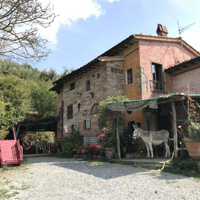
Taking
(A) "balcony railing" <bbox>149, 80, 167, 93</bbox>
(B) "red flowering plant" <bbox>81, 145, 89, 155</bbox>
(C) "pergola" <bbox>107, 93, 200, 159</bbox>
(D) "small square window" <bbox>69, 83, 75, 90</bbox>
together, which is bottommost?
(B) "red flowering plant" <bbox>81, 145, 89, 155</bbox>

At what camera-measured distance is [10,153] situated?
28.5ft

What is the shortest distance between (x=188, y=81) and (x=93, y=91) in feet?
20.0

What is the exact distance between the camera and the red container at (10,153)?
27.6ft

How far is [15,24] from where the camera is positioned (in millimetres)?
5500

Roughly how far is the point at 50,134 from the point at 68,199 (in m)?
→ 13.9

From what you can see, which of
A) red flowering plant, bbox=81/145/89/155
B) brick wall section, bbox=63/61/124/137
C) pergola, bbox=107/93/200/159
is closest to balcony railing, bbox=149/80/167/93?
brick wall section, bbox=63/61/124/137

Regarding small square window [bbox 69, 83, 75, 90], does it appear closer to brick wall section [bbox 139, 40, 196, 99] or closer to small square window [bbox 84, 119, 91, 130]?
small square window [bbox 84, 119, 91, 130]

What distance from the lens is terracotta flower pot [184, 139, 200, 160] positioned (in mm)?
6145

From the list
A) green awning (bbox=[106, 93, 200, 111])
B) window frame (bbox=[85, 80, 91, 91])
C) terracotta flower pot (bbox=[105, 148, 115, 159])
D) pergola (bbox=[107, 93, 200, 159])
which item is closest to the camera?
pergola (bbox=[107, 93, 200, 159])

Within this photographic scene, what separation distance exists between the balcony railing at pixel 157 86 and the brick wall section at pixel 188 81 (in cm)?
92

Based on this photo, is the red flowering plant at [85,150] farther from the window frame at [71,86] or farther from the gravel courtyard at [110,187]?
the window frame at [71,86]

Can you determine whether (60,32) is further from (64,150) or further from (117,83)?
(64,150)

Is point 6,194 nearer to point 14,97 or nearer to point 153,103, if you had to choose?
point 153,103

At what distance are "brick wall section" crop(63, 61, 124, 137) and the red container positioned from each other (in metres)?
4.90
